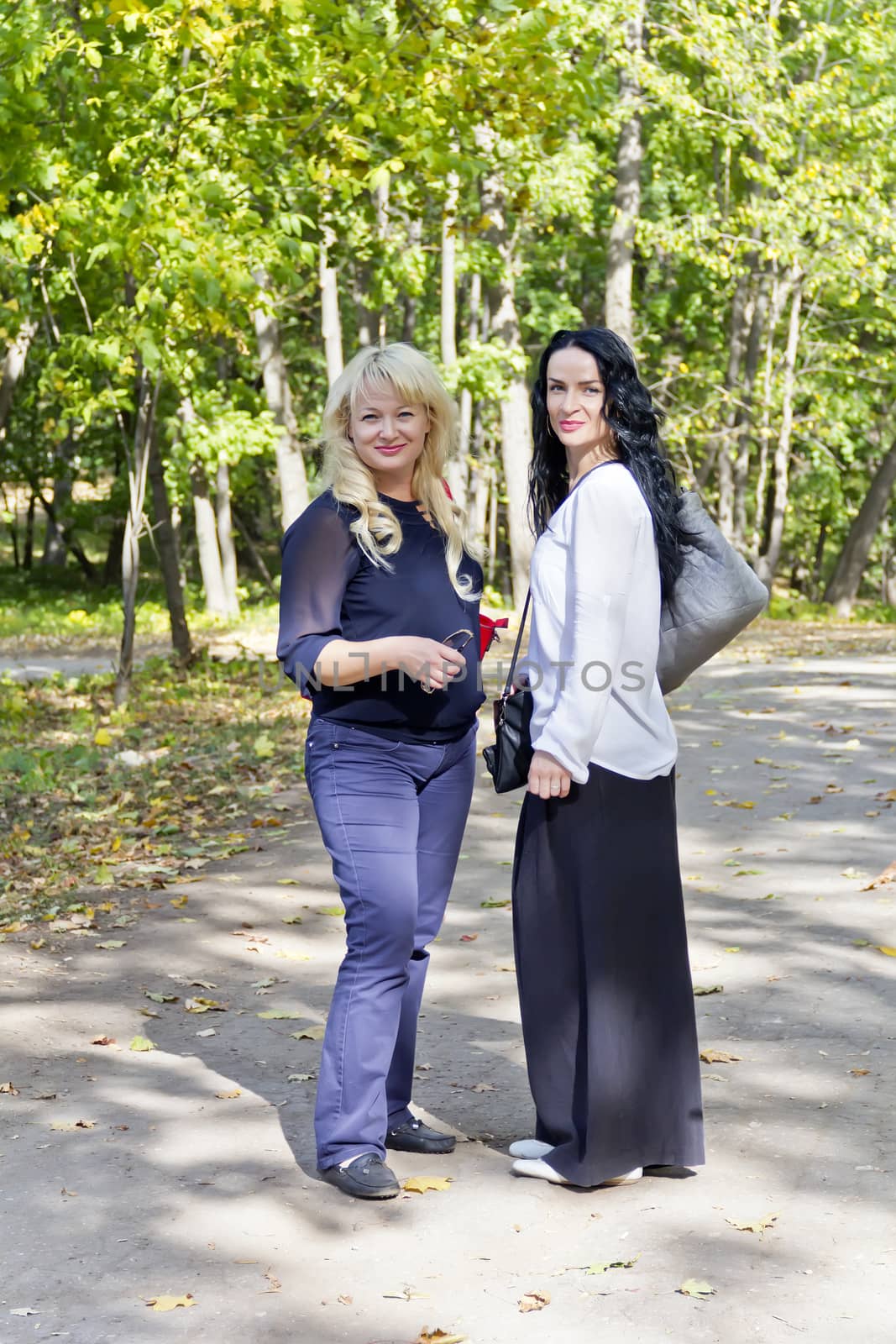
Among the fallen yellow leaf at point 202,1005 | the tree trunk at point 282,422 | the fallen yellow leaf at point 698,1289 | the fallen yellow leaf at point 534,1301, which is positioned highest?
the tree trunk at point 282,422

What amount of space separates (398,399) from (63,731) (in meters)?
9.11

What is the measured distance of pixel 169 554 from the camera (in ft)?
49.3

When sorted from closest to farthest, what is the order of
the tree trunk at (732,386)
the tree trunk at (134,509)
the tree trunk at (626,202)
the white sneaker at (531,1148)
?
the white sneaker at (531,1148)
the tree trunk at (134,509)
the tree trunk at (626,202)
the tree trunk at (732,386)

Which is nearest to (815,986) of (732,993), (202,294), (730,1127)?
(732,993)

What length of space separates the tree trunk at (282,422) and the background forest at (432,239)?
0.22 ft

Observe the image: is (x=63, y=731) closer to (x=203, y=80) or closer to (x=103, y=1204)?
(x=203, y=80)

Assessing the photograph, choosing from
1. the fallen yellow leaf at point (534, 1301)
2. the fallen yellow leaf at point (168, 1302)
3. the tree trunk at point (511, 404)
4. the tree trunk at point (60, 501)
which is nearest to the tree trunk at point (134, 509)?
the tree trunk at point (511, 404)

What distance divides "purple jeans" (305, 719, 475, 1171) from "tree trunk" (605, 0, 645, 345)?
1655 centimetres

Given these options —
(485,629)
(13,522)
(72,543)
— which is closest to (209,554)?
(72,543)

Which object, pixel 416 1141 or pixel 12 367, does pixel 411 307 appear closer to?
pixel 12 367

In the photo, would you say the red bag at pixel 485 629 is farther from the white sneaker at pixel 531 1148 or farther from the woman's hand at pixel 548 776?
the white sneaker at pixel 531 1148

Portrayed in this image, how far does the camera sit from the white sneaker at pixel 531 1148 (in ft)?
13.0

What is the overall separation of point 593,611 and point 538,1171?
144cm

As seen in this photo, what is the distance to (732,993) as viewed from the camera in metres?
5.50
